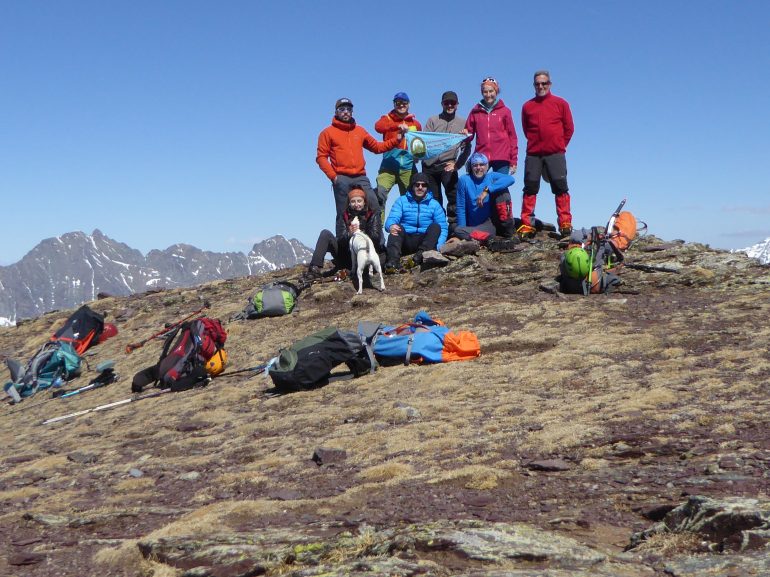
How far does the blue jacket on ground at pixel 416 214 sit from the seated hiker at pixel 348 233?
1.69 feet

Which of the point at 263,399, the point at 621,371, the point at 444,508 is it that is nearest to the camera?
the point at 444,508

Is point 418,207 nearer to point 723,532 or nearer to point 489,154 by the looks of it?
point 489,154

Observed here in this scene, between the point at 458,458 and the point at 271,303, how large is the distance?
11013 mm

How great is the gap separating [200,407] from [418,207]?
8938 mm

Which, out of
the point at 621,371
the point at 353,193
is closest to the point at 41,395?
the point at 353,193

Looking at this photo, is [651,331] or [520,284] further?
[520,284]

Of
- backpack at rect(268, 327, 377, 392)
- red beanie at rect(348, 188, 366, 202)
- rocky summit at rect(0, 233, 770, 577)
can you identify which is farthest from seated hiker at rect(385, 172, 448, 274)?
backpack at rect(268, 327, 377, 392)

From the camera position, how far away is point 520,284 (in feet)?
58.7

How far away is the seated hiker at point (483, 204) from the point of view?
1925 centimetres

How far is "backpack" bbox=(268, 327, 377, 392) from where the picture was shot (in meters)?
12.6

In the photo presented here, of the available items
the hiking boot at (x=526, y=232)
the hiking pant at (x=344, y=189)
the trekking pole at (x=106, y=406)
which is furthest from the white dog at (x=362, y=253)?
the trekking pole at (x=106, y=406)

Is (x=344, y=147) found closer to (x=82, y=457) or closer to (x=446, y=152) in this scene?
(x=446, y=152)

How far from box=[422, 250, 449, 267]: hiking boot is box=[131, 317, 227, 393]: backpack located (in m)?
6.14

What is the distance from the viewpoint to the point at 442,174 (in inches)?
807
